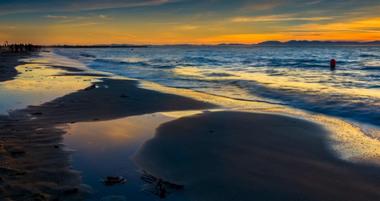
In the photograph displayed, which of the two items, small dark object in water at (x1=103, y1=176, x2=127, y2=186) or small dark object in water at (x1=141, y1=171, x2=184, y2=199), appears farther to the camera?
small dark object in water at (x1=103, y1=176, x2=127, y2=186)

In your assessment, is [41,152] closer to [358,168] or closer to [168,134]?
[168,134]

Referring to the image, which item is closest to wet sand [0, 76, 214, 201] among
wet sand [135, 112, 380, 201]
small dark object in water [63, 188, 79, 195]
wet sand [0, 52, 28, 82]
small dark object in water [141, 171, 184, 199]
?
small dark object in water [63, 188, 79, 195]

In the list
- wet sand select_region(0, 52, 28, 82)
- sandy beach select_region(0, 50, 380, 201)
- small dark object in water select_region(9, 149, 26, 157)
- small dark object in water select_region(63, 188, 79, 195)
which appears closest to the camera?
small dark object in water select_region(63, 188, 79, 195)

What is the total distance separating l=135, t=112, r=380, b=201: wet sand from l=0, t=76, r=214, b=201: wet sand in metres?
1.29

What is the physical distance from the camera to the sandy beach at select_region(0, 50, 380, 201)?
498 cm

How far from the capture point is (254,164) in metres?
6.15

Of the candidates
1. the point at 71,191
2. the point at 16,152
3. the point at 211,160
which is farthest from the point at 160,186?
the point at 16,152

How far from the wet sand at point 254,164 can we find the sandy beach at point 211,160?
0.01m

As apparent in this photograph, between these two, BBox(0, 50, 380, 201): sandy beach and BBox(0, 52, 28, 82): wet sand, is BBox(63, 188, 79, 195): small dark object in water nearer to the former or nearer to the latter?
BBox(0, 50, 380, 201): sandy beach

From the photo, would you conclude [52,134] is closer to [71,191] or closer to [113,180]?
[113,180]

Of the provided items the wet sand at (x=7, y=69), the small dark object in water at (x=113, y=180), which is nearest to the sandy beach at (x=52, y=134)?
the small dark object in water at (x=113, y=180)

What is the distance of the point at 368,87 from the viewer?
57.2 ft

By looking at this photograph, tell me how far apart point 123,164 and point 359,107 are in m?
8.12

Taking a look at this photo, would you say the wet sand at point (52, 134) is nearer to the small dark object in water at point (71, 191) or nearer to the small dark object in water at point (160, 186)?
the small dark object in water at point (71, 191)
